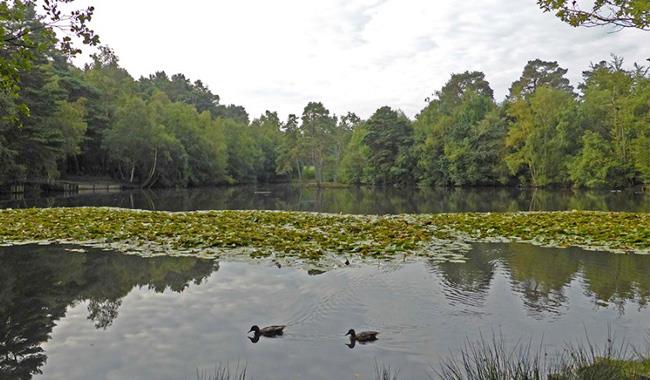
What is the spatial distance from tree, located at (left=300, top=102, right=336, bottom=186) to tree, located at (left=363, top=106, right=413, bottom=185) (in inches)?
310

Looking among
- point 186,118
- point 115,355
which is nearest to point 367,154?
point 186,118

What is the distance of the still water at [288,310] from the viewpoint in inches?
200

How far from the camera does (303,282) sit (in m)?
8.33

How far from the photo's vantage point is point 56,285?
823cm

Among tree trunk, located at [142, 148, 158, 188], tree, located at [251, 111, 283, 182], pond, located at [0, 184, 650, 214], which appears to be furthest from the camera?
tree, located at [251, 111, 283, 182]

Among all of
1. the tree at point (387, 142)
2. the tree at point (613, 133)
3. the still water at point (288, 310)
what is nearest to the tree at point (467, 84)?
the tree at point (387, 142)

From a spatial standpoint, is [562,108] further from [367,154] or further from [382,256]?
[382,256]

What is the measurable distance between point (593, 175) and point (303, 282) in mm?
49687

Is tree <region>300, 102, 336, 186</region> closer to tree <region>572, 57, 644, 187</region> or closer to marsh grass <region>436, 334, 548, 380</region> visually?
tree <region>572, 57, 644, 187</region>

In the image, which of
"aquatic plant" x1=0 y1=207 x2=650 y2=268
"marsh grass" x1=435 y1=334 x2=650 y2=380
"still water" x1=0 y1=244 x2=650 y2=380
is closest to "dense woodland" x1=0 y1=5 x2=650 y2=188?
"aquatic plant" x1=0 y1=207 x2=650 y2=268

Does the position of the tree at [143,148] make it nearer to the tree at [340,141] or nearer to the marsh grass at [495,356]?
the tree at [340,141]

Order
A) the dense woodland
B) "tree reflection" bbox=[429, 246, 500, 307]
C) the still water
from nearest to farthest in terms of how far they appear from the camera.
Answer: the still water → "tree reflection" bbox=[429, 246, 500, 307] → the dense woodland

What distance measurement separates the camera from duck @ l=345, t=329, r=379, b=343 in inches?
220

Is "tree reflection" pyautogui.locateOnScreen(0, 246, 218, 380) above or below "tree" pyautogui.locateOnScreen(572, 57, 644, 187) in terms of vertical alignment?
below
